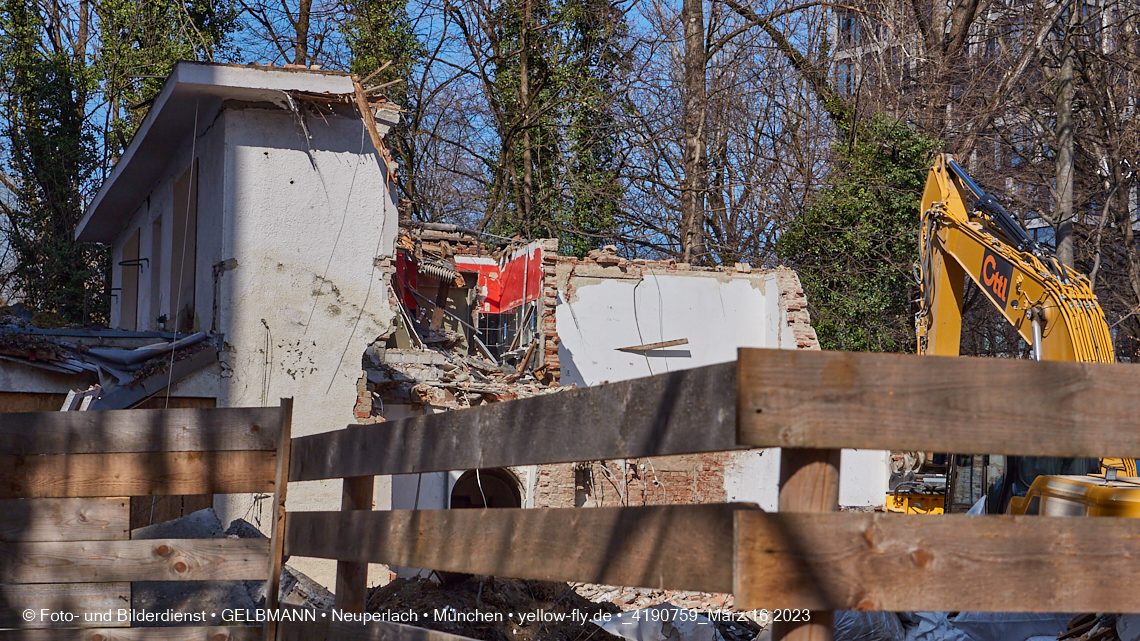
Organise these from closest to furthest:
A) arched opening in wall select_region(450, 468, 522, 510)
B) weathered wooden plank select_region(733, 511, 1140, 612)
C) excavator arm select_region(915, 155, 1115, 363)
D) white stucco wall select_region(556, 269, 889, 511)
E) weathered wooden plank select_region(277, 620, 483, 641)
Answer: weathered wooden plank select_region(733, 511, 1140, 612), weathered wooden plank select_region(277, 620, 483, 641), excavator arm select_region(915, 155, 1115, 363), arched opening in wall select_region(450, 468, 522, 510), white stucco wall select_region(556, 269, 889, 511)

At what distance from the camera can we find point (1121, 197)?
22.2m

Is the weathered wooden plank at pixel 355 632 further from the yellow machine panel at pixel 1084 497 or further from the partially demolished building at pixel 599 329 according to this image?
the partially demolished building at pixel 599 329

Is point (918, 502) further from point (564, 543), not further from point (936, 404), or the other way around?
point (936, 404)

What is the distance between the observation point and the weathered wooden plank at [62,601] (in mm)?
3145

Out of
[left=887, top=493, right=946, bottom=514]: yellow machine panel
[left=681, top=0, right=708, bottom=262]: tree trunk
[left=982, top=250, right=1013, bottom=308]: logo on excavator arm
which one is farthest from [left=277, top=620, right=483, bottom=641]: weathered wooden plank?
[left=681, top=0, right=708, bottom=262]: tree trunk

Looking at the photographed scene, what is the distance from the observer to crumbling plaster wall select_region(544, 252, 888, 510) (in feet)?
65.1

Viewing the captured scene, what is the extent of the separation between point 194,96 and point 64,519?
361 inches

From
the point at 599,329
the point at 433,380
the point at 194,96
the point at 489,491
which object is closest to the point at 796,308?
the point at 599,329

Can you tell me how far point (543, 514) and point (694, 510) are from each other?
1.80ft

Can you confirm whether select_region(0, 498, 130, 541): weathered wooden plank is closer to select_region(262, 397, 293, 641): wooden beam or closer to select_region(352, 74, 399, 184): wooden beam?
select_region(262, 397, 293, 641): wooden beam

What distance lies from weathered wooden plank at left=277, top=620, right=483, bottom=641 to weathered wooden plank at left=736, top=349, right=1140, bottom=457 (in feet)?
3.99

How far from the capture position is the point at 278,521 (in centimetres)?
335

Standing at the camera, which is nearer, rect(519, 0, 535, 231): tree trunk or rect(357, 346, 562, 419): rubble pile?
rect(357, 346, 562, 419): rubble pile

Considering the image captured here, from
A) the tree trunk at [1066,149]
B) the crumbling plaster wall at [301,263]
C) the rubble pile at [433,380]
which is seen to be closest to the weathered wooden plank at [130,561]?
the crumbling plaster wall at [301,263]
